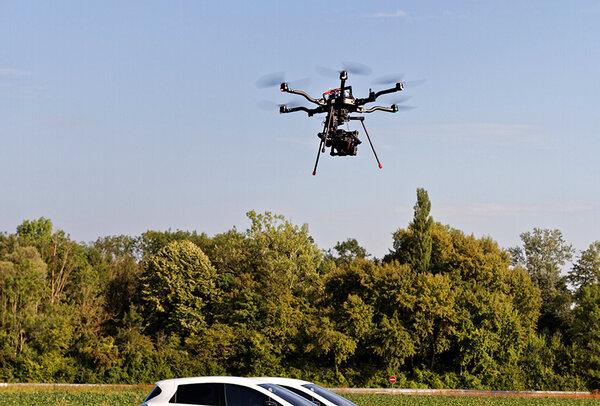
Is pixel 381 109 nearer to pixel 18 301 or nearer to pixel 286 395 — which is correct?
pixel 286 395

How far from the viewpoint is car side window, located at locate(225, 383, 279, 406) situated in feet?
49.6

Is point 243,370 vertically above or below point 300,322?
below

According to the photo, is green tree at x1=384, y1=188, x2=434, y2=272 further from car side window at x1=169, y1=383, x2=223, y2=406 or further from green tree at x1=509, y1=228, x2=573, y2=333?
car side window at x1=169, y1=383, x2=223, y2=406

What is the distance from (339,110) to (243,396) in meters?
14.7

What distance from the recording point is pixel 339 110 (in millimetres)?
27609

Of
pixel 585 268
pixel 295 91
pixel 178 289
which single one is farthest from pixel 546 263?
pixel 295 91

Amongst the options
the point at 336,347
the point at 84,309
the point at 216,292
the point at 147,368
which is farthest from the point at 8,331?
the point at 336,347

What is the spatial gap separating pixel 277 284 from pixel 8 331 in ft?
77.8

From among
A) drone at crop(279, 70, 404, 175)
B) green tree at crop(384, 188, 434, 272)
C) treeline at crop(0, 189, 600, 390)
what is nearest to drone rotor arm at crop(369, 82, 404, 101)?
drone at crop(279, 70, 404, 175)

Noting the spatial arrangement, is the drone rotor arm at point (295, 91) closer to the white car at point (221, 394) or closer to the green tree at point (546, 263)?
the white car at point (221, 394)

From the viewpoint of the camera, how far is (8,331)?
63938 millimetres

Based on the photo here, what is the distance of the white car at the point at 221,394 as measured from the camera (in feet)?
49.7

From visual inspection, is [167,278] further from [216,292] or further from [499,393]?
[499,393]

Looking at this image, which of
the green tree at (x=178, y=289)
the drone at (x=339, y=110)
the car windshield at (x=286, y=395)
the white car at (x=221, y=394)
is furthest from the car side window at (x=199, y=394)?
the green tree at (x=178, y=289)
